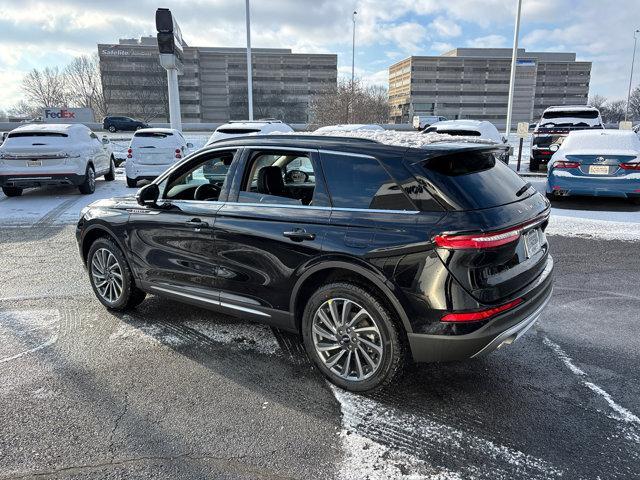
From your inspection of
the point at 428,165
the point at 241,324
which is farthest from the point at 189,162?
the point at 428,165

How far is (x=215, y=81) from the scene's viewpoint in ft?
369

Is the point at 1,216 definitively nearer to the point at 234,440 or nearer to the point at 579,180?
the point at 234,440

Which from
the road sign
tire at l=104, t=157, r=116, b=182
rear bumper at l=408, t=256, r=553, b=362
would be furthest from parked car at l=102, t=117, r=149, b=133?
rear bumper at l=408, t=256, r=553, b=362

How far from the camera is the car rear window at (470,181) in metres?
2.90

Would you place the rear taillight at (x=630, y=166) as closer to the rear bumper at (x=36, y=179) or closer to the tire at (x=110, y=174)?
the rear bumper at (x=36, y=179)

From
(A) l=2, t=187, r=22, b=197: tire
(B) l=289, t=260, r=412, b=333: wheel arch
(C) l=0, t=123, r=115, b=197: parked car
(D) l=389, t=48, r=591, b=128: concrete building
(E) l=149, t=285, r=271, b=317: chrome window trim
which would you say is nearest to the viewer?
(B) l=289, t=260, r=412, b=333: wheel arch

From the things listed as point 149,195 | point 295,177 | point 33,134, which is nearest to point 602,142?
point 295,177

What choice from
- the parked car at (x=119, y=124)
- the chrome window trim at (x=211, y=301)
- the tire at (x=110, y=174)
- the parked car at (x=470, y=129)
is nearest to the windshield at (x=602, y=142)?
the parked car at (x=470, y=129)

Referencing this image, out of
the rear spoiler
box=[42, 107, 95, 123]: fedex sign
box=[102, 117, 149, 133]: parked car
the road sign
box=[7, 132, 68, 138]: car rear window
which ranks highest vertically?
box=[42, 107, 95, 123]: fedex sign

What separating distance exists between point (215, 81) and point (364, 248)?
11811 cm

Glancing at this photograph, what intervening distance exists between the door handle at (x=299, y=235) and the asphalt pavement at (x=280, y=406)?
3.39 ft

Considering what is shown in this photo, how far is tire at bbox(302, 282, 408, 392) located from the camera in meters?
3.05

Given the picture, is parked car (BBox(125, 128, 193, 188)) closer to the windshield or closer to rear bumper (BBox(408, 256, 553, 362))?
the windshield

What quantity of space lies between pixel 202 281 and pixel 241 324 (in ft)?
2.29
